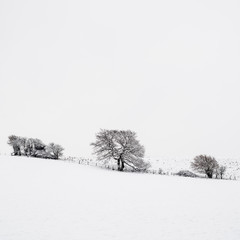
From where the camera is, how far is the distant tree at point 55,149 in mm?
55766

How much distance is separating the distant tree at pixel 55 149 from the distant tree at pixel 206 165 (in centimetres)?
3196

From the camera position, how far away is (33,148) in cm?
5531

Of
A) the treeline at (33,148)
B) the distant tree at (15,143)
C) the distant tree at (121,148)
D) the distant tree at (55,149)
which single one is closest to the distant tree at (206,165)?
the distant tree at (121,148)

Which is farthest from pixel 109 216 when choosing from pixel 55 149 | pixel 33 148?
pixel 33 148

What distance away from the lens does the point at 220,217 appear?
1443cm

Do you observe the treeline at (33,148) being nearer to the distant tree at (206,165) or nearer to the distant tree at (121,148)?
the distant tree at (121,148)

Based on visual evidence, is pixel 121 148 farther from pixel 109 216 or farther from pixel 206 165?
pixel 109 216

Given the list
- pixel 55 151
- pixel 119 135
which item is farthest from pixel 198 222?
pixel 55 151

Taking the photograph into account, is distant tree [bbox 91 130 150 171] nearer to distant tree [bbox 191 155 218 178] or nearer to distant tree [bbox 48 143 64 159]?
distant tree [bbox 48 143 64 159]

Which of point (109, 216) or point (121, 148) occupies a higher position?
point (121, 148)

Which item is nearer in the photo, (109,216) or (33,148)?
(109,216)

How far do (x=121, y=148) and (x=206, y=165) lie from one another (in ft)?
63.9

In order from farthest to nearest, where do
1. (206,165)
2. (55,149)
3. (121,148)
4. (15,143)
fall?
(55,149) → (15,143) → (206,165) → (121,148)

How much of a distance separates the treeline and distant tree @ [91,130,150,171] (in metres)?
11.4
